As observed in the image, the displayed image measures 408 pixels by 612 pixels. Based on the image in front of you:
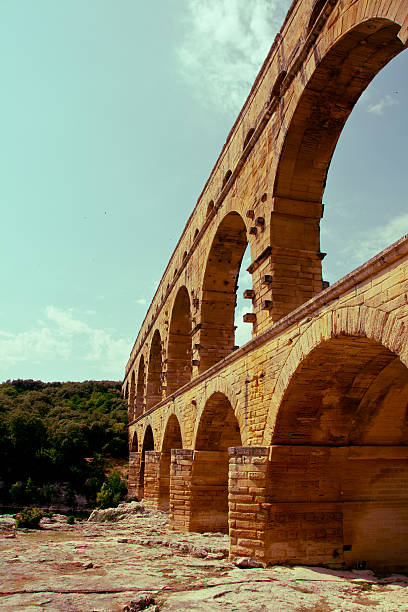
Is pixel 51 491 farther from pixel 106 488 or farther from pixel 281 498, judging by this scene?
pixel 281 498

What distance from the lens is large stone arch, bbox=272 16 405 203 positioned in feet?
24.0

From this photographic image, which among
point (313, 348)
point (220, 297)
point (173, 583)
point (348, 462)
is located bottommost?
point (173, 583)

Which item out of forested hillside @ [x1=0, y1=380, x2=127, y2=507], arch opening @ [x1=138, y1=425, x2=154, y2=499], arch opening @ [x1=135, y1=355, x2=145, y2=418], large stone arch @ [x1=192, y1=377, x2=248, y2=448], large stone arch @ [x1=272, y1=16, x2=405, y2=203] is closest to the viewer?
large stone arch @ [x1=272, y1=16, x2=405, y2=203]

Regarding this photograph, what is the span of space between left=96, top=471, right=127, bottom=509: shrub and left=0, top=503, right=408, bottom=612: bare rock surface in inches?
517

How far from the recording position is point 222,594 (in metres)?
5.88

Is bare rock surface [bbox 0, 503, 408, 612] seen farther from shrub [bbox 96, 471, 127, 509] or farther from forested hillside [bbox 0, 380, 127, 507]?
forested hillside [bbox 0, 380, 127, 507]

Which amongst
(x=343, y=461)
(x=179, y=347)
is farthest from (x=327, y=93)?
(x=179, y=347)

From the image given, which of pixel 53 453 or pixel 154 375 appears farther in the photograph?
pixel 53 453

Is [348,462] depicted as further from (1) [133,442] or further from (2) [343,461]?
(1) [133,442]

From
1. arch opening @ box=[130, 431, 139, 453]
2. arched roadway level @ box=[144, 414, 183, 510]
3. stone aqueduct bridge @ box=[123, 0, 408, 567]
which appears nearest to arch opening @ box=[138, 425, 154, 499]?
arch opening @ box=[130, 431, 139, 453]

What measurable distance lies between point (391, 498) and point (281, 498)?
186 cm

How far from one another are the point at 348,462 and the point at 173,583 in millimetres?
3244

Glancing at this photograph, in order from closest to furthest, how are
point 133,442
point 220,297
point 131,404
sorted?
point 220,297 → point 133,442 → point 131,404

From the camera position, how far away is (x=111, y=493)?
2319cm
